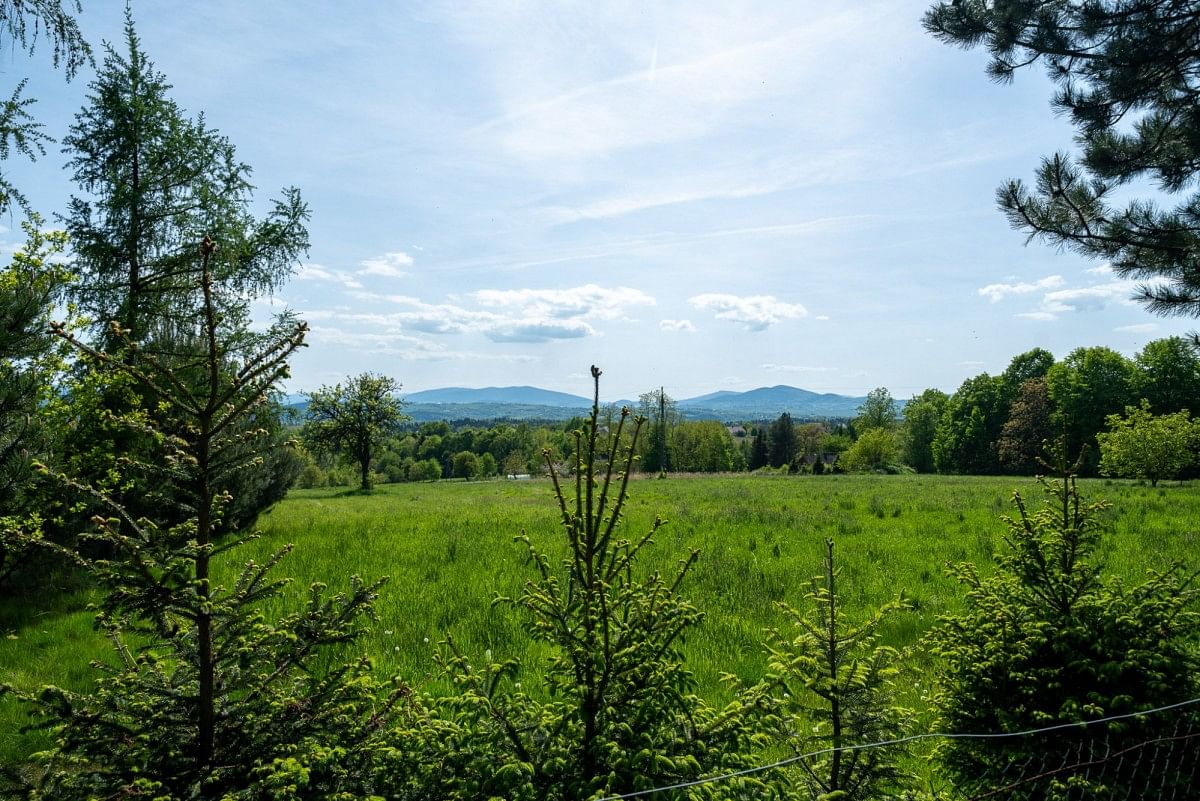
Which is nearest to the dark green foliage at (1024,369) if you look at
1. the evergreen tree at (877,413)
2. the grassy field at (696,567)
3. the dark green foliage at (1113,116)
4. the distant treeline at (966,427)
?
the distant treeline at (966,427)

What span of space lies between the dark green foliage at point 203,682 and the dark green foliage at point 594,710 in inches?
19.9

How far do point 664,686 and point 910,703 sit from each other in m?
3.91

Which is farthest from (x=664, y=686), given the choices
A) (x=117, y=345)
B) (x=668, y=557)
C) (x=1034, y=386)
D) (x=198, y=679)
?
(x=1034, y=386)

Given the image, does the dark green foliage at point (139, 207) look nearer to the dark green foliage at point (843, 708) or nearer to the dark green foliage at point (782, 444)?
the dark green foliage at point (843, 708)

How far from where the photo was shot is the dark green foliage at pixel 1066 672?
3.36 meters

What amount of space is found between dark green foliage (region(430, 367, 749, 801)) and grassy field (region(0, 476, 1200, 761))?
1.05m

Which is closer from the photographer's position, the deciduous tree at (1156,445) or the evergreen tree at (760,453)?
the deciduous tree at (1156,445)

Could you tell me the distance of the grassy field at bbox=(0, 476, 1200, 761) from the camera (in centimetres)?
646

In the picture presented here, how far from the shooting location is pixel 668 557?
10.5m

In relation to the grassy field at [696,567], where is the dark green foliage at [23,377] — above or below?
above

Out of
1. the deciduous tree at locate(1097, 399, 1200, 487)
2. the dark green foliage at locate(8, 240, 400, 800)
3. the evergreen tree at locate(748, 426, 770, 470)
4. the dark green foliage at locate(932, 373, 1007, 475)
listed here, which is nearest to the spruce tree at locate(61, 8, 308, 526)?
the dark green foliage at locate(8, 240, 400, 800)

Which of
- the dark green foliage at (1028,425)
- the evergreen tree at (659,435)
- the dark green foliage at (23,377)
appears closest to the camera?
the dark green foliage at (23,377)

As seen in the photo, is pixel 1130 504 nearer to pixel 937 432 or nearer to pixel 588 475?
pixel 588 475

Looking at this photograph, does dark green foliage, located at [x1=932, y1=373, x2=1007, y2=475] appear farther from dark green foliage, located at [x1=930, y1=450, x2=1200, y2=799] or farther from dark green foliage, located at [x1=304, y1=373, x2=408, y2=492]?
dark green foliage, located at [x1=930, y1=450, x2=1200, y2=799]
